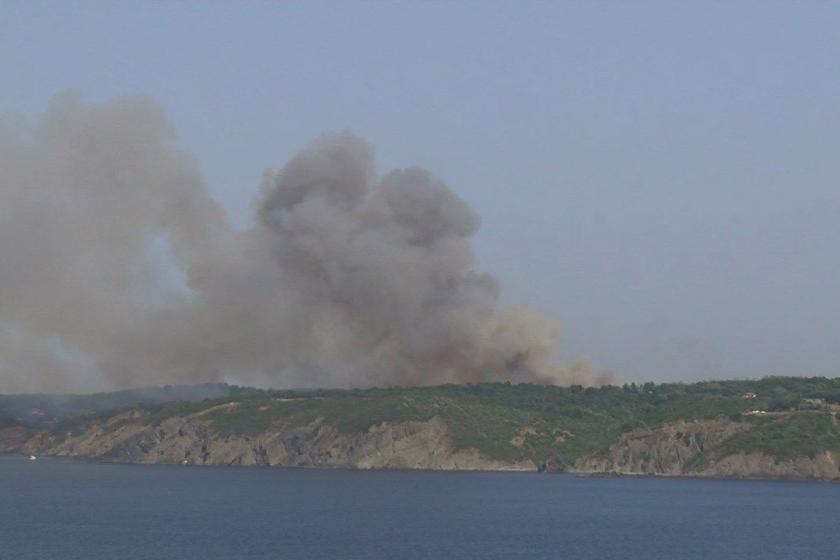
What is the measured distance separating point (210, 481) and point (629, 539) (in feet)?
260

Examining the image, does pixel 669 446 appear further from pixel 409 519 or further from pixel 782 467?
pixel 409 519

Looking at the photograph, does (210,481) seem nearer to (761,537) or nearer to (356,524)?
(356,524)

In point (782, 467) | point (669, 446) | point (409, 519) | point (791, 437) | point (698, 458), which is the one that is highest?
point (791, 437)

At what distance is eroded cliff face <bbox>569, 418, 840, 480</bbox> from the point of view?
17525cm

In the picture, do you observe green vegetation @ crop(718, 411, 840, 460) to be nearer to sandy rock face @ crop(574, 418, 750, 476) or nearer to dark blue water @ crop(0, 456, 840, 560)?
sandy rock face @ crop(574, 418, 750, 476)

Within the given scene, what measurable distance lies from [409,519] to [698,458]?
6779 cm

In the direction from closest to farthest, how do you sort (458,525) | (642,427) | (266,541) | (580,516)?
1. (266,541)
2. (458,525)
3. (580,516)
4. (642,427)

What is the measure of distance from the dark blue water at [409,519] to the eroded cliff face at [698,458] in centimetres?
226

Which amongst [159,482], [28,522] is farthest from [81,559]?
[159,482]

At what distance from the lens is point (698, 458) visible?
184m

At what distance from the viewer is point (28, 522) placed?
124 m

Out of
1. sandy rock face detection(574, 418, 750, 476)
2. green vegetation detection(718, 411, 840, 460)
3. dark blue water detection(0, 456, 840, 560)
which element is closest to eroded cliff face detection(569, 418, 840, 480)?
sandy rock face detection(574, 418, 750, 476)

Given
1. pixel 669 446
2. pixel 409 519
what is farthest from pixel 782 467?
pixel 409 519

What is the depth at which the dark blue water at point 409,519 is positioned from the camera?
105m
